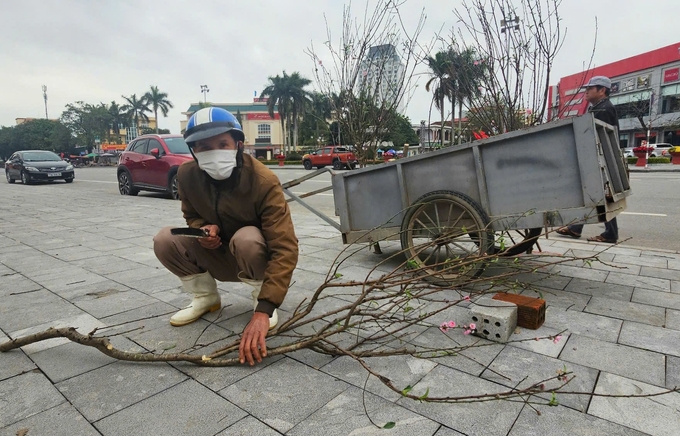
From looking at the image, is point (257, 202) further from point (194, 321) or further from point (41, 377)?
point (41, 377)

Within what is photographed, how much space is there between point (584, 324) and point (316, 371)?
1.72 meters

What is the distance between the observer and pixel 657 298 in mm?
3016

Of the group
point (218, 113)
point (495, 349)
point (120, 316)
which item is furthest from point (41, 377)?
point (495, 349)

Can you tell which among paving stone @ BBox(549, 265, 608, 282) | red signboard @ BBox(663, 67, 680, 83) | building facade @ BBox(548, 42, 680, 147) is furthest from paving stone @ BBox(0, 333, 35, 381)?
red signboard @ BBox(663, 67, 680, 83)

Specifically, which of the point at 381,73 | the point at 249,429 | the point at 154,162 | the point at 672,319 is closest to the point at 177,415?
the point at 249,429

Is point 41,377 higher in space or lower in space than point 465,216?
lower

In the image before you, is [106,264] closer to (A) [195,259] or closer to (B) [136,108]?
(A) [195,259]

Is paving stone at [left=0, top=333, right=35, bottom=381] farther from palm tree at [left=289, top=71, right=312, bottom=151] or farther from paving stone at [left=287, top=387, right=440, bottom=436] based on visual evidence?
palm tree at [left=289, top=71, right=312, bottom=151]

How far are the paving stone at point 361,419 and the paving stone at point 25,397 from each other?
3.69ft

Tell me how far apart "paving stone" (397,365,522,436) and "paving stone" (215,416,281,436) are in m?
0.56

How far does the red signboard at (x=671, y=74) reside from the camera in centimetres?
3288

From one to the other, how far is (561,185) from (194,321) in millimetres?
2702

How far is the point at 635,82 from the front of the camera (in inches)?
1417

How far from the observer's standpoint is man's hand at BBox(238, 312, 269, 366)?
196cm
